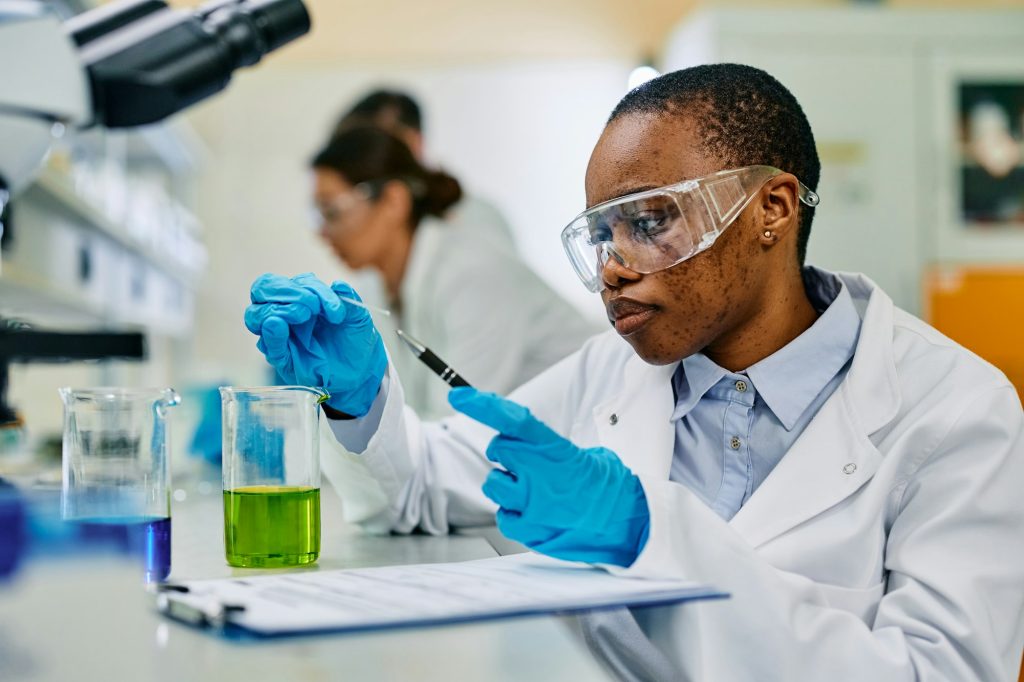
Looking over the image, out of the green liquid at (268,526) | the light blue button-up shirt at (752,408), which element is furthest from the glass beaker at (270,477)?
the light blue button-up shirt at (752,408)

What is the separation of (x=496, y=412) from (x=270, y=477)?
308 mm

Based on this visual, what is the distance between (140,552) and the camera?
1035 millimetres

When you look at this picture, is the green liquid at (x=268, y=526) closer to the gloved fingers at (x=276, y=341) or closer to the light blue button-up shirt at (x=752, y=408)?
the gloved fingers at (x=276, y=341)

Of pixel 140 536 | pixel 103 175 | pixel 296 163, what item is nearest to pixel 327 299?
pixel 140 536

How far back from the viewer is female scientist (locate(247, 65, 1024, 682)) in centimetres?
94

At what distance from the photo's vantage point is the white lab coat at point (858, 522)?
94cm

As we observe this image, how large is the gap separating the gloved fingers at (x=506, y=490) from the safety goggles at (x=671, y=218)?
Answer: 339mm

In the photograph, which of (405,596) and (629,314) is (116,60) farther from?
(405,596)

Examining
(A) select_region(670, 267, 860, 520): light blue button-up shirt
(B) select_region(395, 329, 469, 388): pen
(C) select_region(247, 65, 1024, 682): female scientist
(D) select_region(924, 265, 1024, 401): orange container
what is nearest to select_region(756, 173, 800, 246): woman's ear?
(C) select_region(247, 65, 1024, 682): female scientist

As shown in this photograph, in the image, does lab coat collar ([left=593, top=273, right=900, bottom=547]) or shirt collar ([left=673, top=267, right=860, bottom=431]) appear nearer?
lab coat collar ([left=593, top=273, right=900, bottom=547])

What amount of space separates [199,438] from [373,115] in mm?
2116

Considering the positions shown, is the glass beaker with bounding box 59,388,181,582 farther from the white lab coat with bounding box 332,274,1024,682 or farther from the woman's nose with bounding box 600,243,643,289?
the woman's nose with bounding box 600,243,643,289

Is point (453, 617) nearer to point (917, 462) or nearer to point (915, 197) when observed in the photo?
point (917, 462)

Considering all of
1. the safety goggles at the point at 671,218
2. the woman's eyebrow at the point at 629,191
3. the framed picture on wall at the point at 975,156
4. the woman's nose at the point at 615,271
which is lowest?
the woman's nose at the point at 615,271
